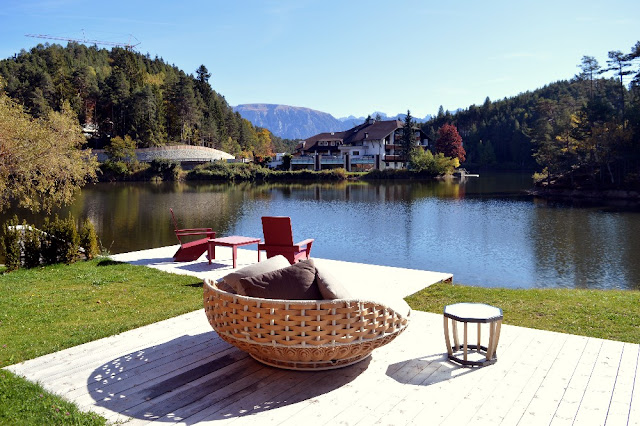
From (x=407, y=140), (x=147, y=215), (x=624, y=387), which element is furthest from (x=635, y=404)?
(x=407, y=140)

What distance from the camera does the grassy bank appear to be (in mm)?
6039

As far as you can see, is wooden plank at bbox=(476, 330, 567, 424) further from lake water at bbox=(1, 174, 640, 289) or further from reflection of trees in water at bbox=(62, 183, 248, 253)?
reflection of trees in water at bbox=(62, 183, 248, 253)

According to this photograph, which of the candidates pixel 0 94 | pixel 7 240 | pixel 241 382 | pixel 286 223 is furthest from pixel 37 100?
pixel 241 382

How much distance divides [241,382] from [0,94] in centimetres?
1574

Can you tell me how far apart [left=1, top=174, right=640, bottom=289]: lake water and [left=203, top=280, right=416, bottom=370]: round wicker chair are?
9.70m

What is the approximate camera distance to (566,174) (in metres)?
46.2

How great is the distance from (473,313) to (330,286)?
142 centimetres

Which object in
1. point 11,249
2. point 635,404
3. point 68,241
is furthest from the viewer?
point 68,241

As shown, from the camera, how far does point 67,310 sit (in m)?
6.87

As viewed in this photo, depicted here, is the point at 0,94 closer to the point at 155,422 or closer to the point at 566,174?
the point at 155,422

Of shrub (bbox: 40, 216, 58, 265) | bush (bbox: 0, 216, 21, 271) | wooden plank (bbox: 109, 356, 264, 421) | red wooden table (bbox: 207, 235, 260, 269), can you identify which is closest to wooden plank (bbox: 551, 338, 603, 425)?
wooden plank (bbox: 109, 356, 264, 421)

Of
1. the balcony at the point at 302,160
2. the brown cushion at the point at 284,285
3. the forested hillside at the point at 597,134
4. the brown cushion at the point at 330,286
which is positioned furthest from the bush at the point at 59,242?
the balcony at the point at 302,160

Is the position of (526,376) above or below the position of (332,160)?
below

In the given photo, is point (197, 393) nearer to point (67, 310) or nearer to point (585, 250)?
point (67, 310)
